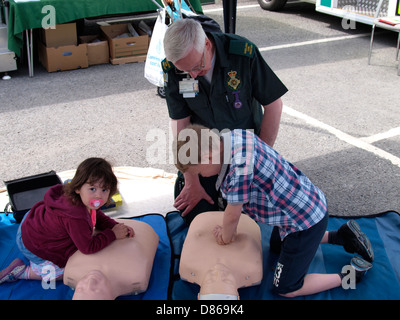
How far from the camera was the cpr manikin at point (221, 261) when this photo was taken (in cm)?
215

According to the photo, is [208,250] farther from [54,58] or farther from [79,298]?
[54,58]

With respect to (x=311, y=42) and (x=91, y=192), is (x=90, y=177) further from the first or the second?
(x=311, y=42)

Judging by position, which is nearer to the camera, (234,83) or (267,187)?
(267,187)

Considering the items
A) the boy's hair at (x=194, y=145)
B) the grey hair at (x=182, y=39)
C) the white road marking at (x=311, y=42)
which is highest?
the grey hair at (x=182, y=39)

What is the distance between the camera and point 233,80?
2504mm

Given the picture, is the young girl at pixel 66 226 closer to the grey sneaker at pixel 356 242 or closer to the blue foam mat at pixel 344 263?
the blue foam mat at pixel 344 263

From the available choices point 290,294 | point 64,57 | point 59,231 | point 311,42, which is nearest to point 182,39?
point 59,231

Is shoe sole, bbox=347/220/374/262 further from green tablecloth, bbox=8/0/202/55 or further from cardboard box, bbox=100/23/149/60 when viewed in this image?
cardboard box, bbox=100/23/149/60

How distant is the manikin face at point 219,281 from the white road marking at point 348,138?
2.09 m

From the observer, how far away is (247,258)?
230 cm

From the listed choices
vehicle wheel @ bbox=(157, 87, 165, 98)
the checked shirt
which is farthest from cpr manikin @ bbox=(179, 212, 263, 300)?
vehicle wheel @ bbox=(157, 87, 165, 98)

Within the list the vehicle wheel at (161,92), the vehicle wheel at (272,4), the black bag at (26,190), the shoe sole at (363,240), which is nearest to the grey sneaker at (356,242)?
the shoe sole at (363,240)

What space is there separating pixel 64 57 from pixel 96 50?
16.5 inches

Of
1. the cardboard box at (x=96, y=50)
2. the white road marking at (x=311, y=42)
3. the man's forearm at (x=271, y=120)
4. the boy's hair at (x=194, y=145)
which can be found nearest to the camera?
the boy's hair at (x=194, y=145)
